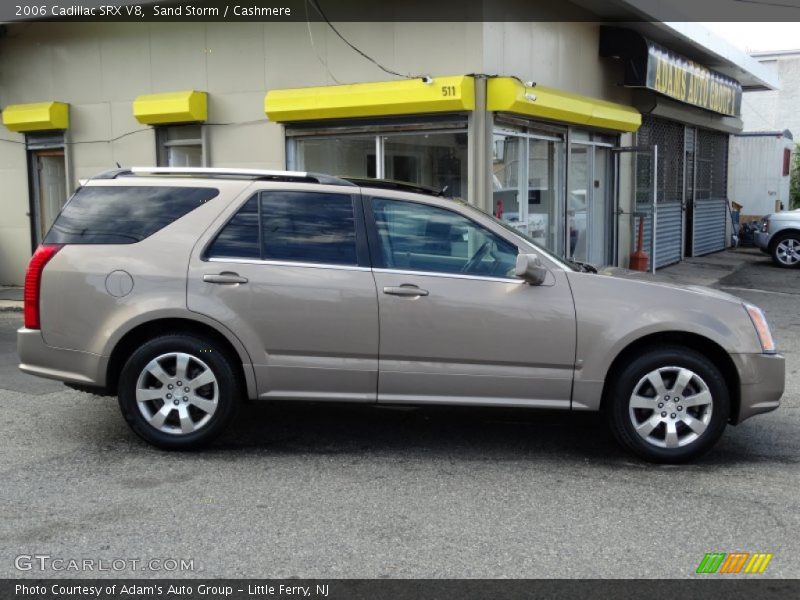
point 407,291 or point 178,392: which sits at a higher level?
point 407,291

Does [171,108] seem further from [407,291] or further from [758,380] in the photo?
[758,380]

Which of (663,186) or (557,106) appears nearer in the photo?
(557,106)

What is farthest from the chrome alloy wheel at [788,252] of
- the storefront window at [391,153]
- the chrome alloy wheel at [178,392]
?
the chrome alloy wheel at [178,392]

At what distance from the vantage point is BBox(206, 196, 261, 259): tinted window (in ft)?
18.5

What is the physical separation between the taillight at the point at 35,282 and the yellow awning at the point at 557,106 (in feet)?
20.1

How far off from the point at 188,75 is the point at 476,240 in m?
8.33

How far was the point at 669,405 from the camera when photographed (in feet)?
17.8

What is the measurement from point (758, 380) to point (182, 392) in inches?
146

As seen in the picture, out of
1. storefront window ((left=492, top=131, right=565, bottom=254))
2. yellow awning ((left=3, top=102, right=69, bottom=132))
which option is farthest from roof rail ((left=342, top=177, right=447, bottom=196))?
yellow awning ((left=3, top=102, right=69, bottom=132))

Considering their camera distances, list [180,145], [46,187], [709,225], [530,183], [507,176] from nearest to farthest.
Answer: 1. [507,176]
2. [530,183]
3. [180,145]
4. [46,187]
5. [709,225]

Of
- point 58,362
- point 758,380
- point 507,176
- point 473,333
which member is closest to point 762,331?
point 758,380

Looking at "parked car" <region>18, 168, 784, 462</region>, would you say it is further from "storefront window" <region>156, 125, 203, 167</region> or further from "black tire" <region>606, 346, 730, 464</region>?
"storefront window" <region>156, 125, 203, 167</region>
